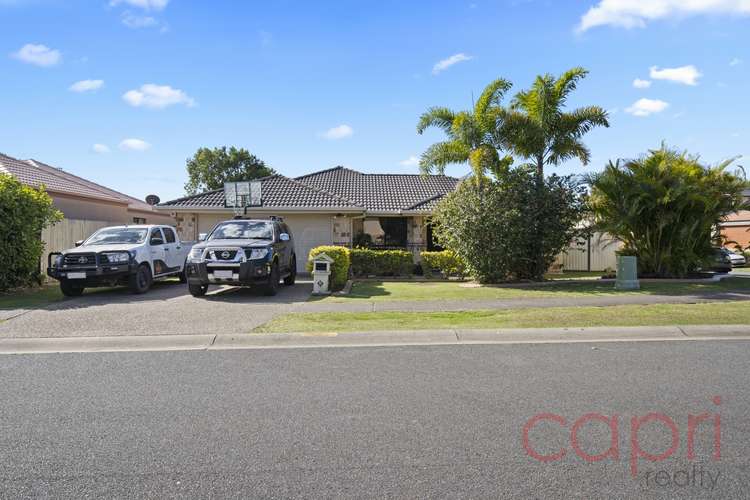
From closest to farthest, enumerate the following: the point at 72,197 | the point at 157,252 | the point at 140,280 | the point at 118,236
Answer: the point at 140,280 → the point at 118,236 → the point at 157,252 → the point at 72,197

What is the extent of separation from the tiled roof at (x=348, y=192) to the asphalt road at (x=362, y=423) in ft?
46.7

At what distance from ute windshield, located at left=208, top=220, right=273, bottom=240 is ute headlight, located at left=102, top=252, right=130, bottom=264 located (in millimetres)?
1934

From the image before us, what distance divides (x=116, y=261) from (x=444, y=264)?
32.2ft

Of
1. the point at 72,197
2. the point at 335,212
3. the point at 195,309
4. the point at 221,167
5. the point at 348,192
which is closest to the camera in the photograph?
the point at 195,309

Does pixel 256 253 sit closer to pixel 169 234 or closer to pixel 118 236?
pixel 118 236

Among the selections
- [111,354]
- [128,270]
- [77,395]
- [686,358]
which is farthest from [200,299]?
[686,358]

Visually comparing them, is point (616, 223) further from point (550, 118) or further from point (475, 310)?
point (475, 310)

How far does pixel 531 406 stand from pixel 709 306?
7091 millimetres

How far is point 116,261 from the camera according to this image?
12.7m

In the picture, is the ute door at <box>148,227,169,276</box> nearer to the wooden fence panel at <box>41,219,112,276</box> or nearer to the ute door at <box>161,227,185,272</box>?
the ute door at <box>161,227,185,272</box>

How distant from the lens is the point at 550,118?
51.3 ft

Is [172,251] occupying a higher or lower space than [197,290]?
higher

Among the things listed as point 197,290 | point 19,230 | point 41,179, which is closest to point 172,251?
point 197,290

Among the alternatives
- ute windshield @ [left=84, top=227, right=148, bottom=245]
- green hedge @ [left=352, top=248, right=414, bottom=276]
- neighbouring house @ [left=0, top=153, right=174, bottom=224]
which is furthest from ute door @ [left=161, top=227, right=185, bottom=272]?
neighbouring house @ [left=0, top=153, right=174, bottom=224]
